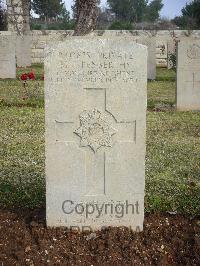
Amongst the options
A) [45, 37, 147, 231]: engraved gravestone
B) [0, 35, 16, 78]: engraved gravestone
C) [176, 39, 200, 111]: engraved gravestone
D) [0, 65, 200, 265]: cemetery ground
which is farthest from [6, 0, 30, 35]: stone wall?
[45, 37, 147, 231]: engraved gravestone

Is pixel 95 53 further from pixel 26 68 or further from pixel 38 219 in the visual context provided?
pixel 26 68

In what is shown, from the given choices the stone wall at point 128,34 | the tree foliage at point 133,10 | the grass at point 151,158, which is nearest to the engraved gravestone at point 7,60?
the grass at point 151,158

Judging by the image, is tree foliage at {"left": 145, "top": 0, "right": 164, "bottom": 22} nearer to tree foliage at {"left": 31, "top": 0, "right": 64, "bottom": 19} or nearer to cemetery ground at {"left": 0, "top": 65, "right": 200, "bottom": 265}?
tree foliage at {"left": 31, "top": 0, "right": 64, "bottom": 19}

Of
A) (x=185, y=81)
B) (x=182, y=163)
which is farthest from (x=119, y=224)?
(x=185, y=81)

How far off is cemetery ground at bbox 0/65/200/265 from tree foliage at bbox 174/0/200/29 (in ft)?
71.9

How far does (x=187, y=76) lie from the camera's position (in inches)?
421

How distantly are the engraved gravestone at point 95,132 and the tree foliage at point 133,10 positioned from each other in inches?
1578

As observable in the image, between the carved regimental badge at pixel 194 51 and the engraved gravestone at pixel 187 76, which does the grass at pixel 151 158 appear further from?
the carved regimental badge at pixel 194 51

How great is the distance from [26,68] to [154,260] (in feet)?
59.3

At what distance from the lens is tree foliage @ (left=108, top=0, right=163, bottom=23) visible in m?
43.7

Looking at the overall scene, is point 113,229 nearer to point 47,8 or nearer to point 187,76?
point 187,76

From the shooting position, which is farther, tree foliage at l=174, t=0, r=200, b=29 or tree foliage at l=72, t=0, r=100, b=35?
tree foliage at l=174, t=0, r=200, b=29

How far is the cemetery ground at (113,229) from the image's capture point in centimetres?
358

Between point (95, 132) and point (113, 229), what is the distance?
73 centimetres
